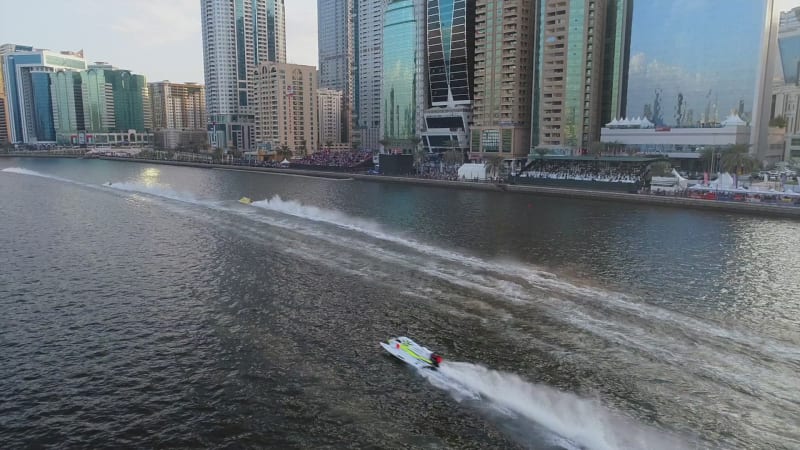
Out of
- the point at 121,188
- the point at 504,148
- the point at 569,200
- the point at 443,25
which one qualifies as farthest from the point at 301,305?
the point at 443,25

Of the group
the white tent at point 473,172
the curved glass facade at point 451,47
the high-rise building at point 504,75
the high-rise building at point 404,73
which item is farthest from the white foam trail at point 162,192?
the curved glass facade at point 451,47

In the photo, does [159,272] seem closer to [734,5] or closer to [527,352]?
[527,352]

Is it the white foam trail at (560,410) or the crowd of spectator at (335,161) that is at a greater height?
the crowd of spectator at (335,161)

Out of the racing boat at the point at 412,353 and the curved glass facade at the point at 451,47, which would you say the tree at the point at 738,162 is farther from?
the racing boat at the point at 412,353

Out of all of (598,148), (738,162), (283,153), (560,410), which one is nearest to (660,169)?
(738,162)

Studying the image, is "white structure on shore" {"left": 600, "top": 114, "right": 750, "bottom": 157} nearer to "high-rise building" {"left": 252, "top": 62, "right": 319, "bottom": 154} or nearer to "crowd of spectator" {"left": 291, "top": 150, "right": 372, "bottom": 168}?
"crowd of spectator" {"left": 291, "top": 150, "right": 372, "bottom": 168}
